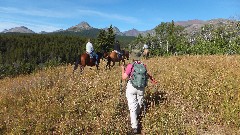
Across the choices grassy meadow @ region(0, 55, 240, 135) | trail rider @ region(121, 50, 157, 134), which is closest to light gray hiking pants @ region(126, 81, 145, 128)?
trail rider @ region(121, 50, 157, 134)

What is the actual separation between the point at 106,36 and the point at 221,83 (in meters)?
90.9

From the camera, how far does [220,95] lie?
9992 millimetres

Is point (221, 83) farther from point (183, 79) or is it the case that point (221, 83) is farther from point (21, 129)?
point (21, 129)

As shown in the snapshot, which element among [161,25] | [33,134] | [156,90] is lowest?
[33,134]

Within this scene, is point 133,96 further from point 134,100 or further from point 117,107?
point 117,107

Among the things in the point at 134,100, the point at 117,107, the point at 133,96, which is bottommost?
the point at 117,107

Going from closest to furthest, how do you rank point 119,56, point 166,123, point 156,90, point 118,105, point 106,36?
1. point 166,123
2. point 118,105
3. point 156,90
4. point 119,56
5. point 106,36

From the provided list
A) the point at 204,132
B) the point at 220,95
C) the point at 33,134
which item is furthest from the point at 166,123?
the point at 33,134

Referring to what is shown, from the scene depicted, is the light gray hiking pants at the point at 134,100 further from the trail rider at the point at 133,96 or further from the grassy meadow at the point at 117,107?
the grassy meadow at the point at 117,107

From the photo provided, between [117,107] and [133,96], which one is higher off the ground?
[133,96]

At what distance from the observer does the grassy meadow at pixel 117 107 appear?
8.20 metres

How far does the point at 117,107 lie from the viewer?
9.38 metres

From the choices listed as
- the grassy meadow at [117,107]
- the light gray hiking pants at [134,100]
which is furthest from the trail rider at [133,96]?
the grassy meadow at [117,107]

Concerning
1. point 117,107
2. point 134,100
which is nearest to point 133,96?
point 134,100
